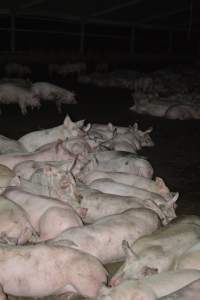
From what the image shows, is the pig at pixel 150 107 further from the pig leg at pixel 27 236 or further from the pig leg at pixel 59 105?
the pig leg at pixel 27 236

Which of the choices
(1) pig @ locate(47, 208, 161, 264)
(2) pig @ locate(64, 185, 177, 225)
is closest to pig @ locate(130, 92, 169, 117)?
(2) pig @ locate(64, 185, 177, 225)

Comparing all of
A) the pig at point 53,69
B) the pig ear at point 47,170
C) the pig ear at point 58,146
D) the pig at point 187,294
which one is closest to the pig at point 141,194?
the pig ear at point 47,170

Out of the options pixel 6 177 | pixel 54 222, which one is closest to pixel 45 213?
pixel 54 222

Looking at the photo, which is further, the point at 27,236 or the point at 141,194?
the point at 141,194

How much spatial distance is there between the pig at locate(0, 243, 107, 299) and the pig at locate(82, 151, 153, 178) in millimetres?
2227

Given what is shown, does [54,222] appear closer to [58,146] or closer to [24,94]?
[58,146]

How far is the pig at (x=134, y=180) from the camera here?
4.86 metres

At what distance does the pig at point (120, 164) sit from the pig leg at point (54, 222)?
1.55 meters

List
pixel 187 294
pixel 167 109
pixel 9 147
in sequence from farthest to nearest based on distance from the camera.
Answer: pixel 167 109 < pixel 9 147 < pixel 187 294

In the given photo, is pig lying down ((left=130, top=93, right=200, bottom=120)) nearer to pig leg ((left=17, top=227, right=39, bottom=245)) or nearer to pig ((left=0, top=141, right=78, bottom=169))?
pig ((left=0, top=141, right=78, bottom=169))

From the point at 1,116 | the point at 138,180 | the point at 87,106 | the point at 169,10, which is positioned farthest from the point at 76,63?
the point at 138,180

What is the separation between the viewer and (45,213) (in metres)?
3.92

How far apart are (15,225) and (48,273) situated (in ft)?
2.31

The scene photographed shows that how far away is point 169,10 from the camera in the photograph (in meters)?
16.9
